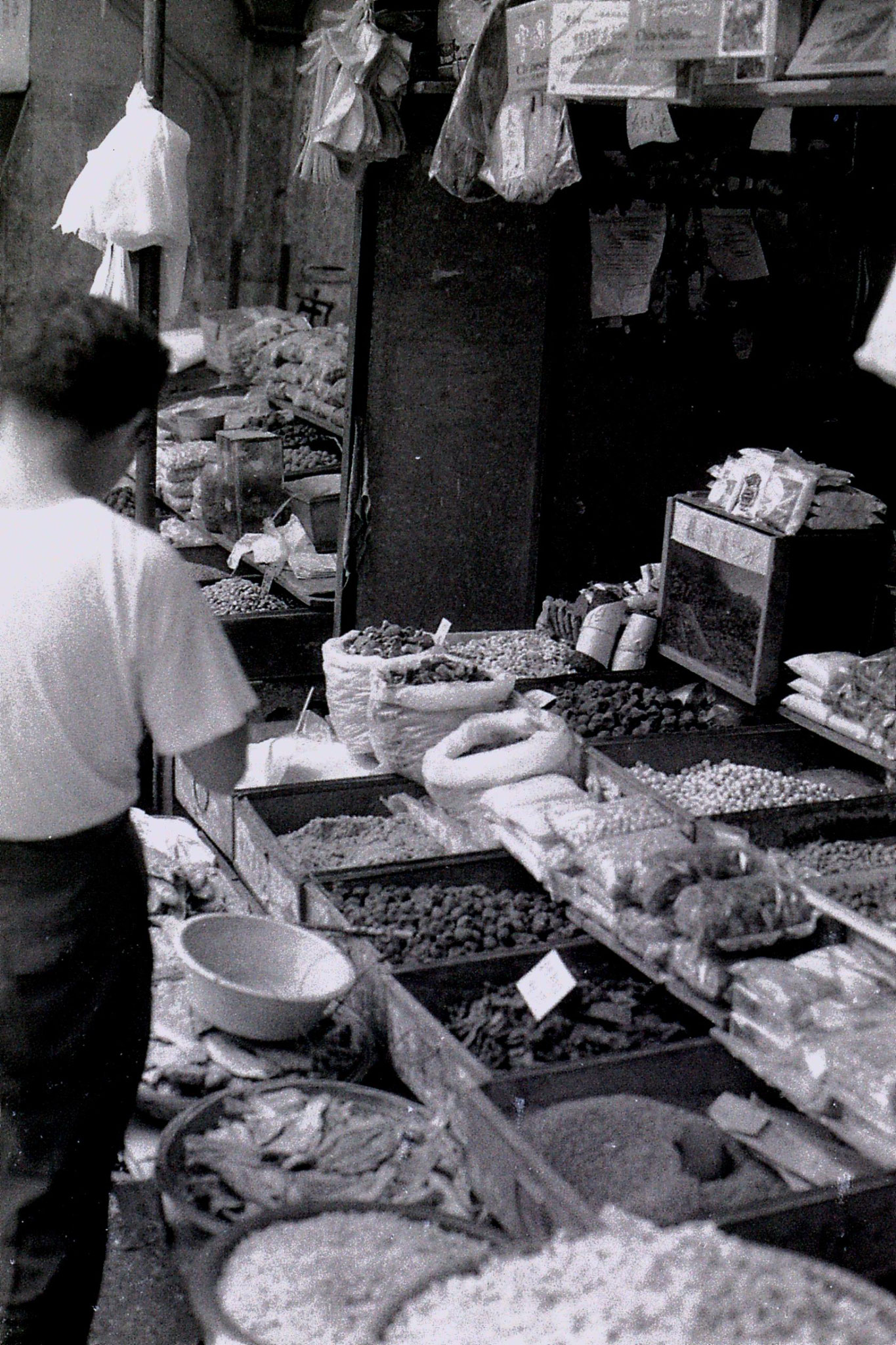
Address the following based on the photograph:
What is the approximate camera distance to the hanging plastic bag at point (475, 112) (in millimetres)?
4660

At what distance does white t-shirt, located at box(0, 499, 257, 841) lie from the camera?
2.24 meters

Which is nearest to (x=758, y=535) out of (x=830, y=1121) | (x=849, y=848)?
(x=849, y=848)

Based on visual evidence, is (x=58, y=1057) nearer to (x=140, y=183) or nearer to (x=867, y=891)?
(x=867, y=891)

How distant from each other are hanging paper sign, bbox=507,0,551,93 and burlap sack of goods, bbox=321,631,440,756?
69.4 inches

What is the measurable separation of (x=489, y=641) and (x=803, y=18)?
2.71 meters

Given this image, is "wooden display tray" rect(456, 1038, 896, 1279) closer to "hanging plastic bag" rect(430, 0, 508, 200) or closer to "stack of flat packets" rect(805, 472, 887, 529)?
"stack of flat packets" rect(805, 472, 887, 529)

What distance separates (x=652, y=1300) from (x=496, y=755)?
2.39 m

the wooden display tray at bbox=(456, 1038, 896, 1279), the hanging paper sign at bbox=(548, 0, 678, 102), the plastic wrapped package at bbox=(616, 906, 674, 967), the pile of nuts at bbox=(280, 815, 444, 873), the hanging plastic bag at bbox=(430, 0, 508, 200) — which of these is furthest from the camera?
the hanging plastic bag at bbox=(430, 0, 508, 200)

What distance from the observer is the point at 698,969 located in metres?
3.22

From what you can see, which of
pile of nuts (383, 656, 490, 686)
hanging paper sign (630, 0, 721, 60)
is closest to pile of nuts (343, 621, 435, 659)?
pile of nuts (383, 656, 490, 686)

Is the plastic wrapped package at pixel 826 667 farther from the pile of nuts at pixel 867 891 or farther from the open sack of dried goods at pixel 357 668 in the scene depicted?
the open sack of dried goods at pixel 357 668

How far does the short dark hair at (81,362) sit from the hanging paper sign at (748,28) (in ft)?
5.14

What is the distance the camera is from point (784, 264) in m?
5.50

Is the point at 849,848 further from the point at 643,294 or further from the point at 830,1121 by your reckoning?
the point at 643,294
